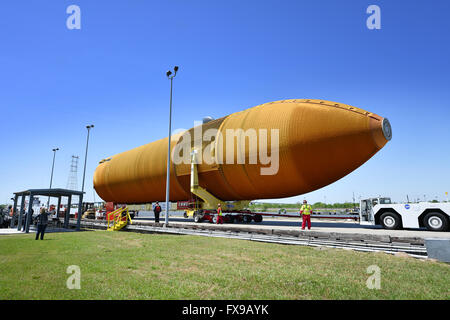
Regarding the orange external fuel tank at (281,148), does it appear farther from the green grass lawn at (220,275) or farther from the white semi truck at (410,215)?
the green grass lawn at (220,275)

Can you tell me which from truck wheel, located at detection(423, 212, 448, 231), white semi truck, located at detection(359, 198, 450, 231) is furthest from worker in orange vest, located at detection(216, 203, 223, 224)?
truck wheel, located at detection(423, 212, 448, 231)

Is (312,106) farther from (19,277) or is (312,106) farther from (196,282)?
(19,277)

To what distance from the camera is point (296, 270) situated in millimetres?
5352

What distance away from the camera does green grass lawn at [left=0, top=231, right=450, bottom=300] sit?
13.1ft

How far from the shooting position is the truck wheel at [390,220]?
12.6 meters

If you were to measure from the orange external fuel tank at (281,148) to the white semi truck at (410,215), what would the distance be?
3046 millimetres

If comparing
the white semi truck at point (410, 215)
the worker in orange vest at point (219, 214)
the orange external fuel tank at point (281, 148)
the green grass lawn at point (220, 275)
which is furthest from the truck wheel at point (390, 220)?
the worker in orange vest at point (219, 214)

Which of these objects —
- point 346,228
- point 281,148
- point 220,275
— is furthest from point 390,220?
point 220,275

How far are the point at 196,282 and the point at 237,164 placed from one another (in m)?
9.75

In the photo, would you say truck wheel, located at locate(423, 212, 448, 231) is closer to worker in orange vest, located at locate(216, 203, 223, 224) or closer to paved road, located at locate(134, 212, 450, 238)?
paved road, located at locate(134, 212, 450, 238)

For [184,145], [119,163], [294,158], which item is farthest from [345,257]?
[119,163]

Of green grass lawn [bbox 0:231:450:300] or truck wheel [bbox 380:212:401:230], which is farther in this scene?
truck wheel [bbox 380:212:401:230]

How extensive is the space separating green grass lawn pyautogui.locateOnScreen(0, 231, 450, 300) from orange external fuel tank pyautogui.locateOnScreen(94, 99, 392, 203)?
5.26 m

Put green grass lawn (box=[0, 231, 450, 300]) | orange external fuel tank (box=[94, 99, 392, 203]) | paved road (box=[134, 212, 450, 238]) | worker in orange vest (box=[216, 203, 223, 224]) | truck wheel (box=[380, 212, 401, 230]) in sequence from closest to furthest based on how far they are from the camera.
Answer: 1. green grass lawn (box=[0, 231, 450, 300])
2. paved road (box=[134, 212, 450, 238])
3. orange external fuel tank (box=[94, 99, 392, 203])
4. truck wheel (box=[380, 212, 401, 230])
5. worker in orange vest (box=[216, 203, 223, 224])
